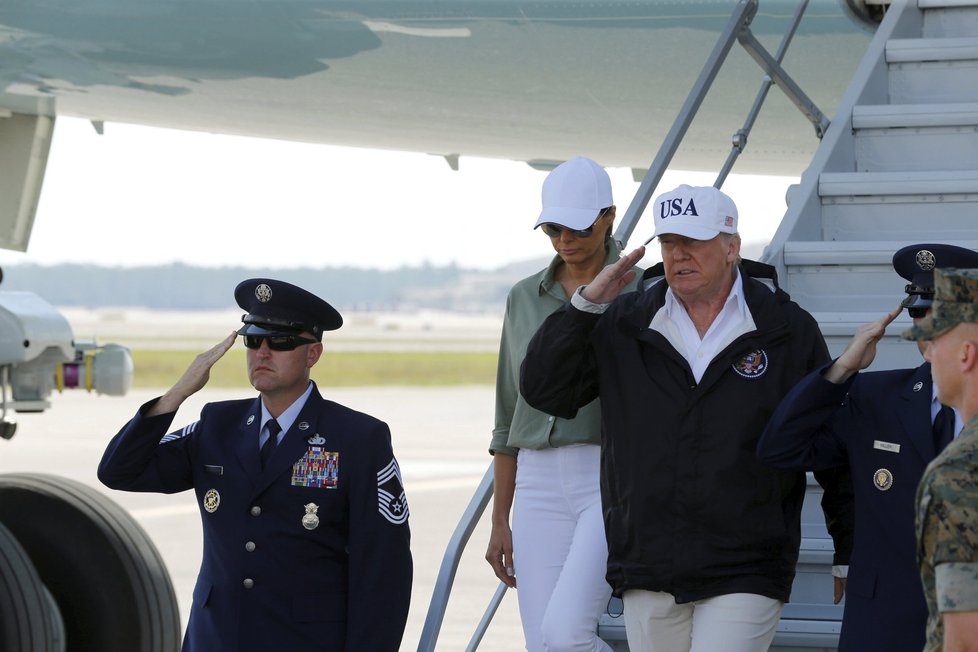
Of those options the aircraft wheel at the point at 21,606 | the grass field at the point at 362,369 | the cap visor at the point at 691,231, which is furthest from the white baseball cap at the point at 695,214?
the grass field at the point at 362,369

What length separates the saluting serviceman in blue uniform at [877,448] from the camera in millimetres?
2557

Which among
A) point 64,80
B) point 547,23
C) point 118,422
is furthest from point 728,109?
point 118,422

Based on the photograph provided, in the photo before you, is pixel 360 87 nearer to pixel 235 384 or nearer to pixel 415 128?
pixel 415 128

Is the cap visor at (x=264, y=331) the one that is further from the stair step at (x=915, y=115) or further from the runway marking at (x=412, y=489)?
the runway marking at (x=412, y=489)

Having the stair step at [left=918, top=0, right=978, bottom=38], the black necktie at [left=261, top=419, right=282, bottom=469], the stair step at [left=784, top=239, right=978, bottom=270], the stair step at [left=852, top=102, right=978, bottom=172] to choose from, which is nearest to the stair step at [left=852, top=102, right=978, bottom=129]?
the stair step at [left=852, top=102, right=978, bottom=172]

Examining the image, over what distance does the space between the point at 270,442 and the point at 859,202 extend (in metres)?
1.92

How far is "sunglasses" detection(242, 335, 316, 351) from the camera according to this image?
313 cm

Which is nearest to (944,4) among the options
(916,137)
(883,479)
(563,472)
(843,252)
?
(916,137)

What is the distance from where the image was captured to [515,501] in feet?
10.6

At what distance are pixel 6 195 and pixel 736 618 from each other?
15.8ft

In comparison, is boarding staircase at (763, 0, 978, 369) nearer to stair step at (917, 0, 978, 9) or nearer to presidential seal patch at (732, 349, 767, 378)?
stair step at (917, 0, 978, 9)

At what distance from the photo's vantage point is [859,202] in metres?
4.04

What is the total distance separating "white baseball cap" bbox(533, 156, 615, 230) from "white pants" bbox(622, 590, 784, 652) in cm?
83

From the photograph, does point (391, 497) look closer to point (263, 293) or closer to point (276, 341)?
point (276, 341)
